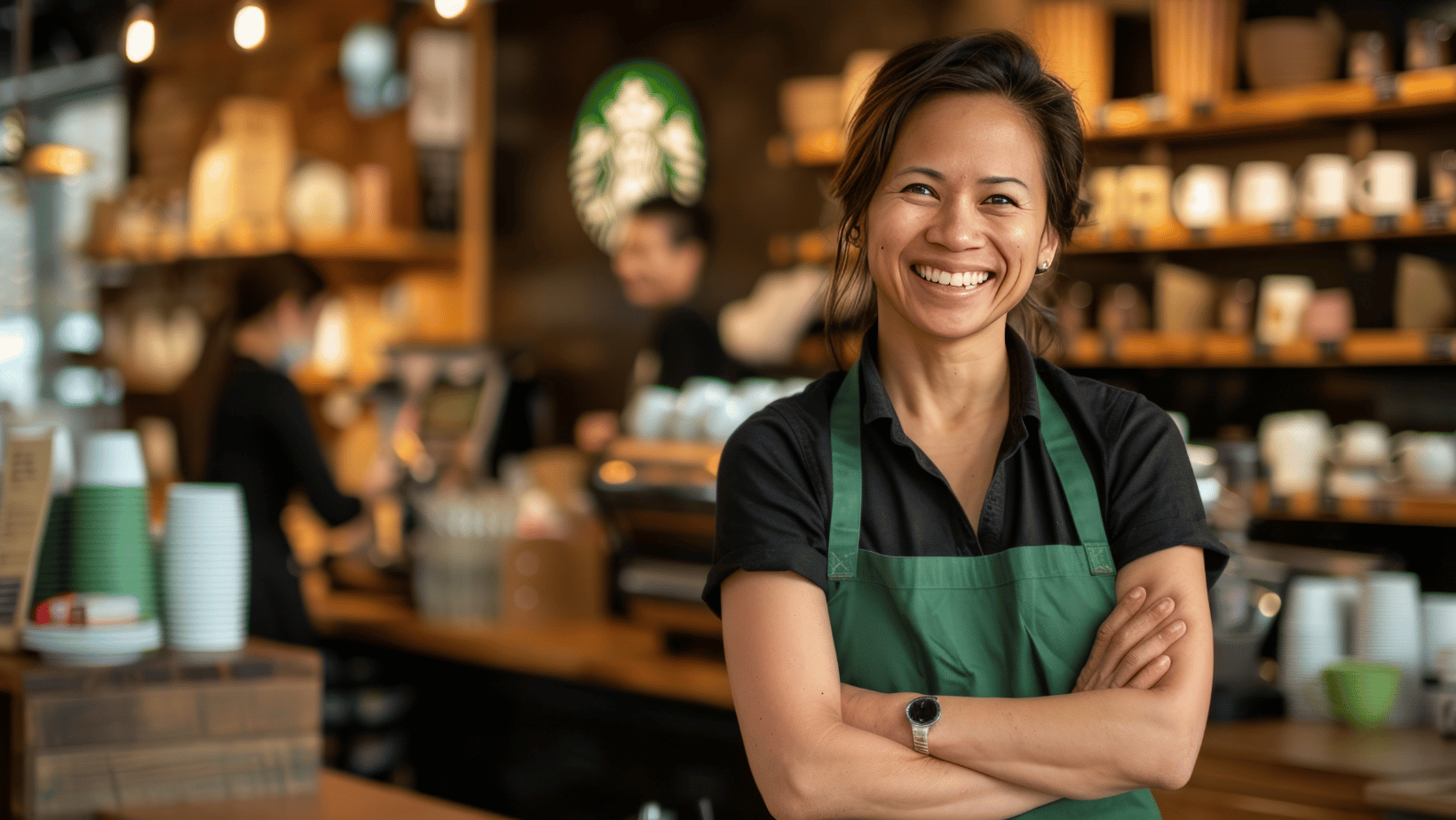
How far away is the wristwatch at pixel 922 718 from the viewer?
1349 millimetres

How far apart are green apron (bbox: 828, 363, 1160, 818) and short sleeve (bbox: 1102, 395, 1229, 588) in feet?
0.07

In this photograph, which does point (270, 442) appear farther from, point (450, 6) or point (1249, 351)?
point (1249, 351)

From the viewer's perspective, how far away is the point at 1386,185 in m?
3.71

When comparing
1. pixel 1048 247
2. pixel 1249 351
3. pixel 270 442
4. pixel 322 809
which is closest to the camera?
pixel 1048 247

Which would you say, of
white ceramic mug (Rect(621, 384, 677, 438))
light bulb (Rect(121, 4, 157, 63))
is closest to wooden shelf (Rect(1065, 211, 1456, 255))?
white ceramic mug (Rect(621, 384, 677, 438))

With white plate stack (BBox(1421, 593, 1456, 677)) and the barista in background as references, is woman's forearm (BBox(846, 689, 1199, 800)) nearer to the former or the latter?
white plate stack (BBox(1421, 593, 1456, 677))

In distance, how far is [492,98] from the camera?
629cm

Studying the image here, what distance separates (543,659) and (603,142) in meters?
2.70

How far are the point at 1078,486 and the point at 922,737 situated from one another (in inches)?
11.9

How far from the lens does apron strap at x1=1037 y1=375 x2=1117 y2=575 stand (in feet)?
4.66

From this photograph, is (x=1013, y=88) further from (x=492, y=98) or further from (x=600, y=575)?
(x=492, y=98)

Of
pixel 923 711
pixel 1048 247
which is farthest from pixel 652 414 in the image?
pixel 923 711

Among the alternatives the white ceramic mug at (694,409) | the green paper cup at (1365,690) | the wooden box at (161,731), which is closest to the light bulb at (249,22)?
the white ceramic mug at (694,409)

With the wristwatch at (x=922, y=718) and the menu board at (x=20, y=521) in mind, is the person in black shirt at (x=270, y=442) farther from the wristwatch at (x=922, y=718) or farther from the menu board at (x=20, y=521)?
the wristwatch at (x=922, y=718)
